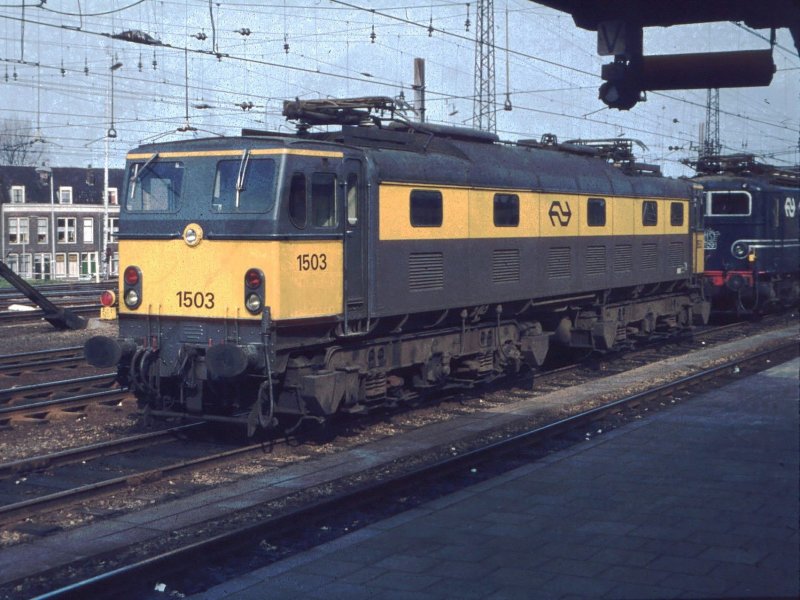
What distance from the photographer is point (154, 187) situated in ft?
42.0

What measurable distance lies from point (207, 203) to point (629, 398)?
6.90 metres

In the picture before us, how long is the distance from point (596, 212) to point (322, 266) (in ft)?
26.8

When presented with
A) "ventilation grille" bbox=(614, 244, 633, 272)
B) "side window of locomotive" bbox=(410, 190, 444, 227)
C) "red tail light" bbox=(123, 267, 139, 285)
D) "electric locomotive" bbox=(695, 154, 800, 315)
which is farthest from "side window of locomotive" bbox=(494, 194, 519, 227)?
"electric locomotive" bbox=(695, 154, 800, 315)

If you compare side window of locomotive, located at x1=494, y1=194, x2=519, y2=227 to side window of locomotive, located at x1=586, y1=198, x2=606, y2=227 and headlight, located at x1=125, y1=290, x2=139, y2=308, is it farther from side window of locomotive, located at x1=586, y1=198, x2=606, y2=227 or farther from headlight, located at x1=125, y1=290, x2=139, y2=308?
headlight, located at x1=125, y1=290, x2=139, y2=308

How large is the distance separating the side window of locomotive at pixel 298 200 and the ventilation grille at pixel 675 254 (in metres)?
12.2

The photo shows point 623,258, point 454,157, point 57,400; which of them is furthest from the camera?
point 623,258

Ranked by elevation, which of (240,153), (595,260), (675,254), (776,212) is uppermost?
(776,212)

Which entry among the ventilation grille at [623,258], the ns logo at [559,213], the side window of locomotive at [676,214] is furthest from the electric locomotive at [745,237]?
the ns logo at [559,213]

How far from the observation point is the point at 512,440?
1212 centimetres

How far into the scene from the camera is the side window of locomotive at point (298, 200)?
11.9 m

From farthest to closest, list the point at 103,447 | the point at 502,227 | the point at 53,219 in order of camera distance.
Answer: the point at 53,219 → the point at 502,227 → the point at 103,447

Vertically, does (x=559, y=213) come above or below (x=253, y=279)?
above

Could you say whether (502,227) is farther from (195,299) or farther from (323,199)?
(195,299)

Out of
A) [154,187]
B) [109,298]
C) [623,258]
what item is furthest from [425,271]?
[623,258]
